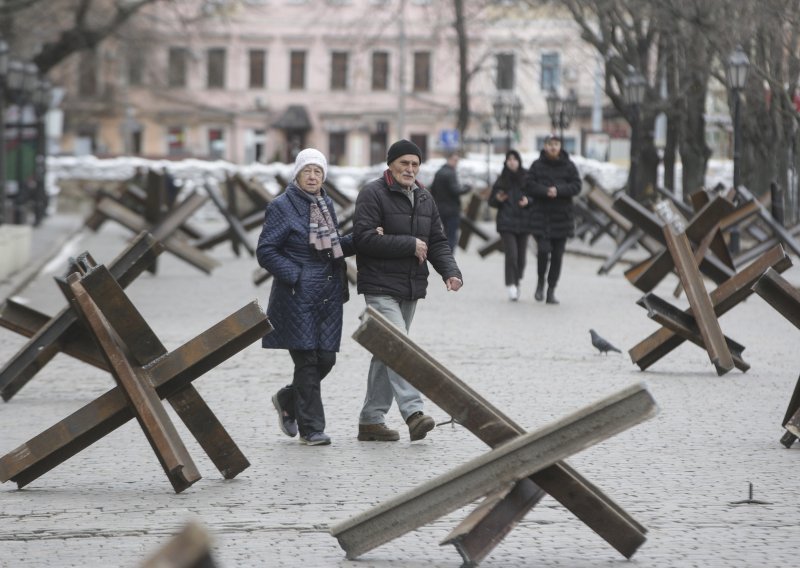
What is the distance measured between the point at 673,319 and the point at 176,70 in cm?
7323

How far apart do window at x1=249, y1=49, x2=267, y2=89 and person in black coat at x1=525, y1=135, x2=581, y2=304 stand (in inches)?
2809

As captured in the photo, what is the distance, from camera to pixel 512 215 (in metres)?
19.7

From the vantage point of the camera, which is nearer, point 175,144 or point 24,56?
point 24,56

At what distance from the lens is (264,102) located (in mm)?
A: 89062

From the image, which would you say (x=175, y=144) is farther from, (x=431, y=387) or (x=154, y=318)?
(x=431, y=387)

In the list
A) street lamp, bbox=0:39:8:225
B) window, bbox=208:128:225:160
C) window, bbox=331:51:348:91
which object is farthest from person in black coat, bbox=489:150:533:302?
window, bbox=208:128:225:160

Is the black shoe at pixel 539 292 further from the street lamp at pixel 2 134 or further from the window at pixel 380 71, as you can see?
the window at pixel 380 71

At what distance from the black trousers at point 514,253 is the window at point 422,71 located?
6768 cm

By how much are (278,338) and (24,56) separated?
43.1 m

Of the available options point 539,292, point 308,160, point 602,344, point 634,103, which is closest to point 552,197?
point 539,292

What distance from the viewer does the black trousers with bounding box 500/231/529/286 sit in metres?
19.7

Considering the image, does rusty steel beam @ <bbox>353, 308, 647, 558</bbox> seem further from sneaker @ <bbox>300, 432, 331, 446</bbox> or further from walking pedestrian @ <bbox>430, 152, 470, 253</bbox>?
walking pedestrian @ <bbox>430, 152, 470, 253</bbox>

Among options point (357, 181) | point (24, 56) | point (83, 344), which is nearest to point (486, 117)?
point (357, 181)

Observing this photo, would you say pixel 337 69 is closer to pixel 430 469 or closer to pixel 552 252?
pixel 552 252
